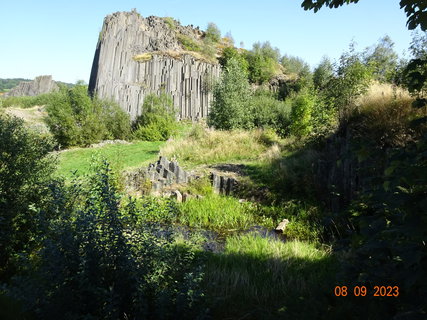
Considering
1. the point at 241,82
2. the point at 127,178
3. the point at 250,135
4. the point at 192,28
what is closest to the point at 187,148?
the point at 250,135

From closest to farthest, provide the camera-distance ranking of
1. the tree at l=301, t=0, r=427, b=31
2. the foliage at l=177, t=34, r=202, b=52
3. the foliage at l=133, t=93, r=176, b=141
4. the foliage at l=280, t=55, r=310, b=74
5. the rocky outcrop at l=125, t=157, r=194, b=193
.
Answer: the tree at l=301, t=0, r=427, b=31 < the rocky outcrop at l=125, t=157, r=194, b=193 < the foliage at l=133, t=93, r=176, b=141 < the foliage at l=177, t=34, r=202, b=52 < the foliage at l=280, t=55, r=310, b=74

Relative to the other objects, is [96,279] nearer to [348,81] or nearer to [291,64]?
[348,81]

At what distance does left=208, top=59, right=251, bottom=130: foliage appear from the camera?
59.2 ft

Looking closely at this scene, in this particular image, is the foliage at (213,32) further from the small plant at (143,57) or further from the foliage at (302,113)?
the foliage at (302,113)

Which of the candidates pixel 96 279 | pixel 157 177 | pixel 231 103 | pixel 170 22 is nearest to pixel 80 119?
pixel 231 103

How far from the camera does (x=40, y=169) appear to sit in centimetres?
560

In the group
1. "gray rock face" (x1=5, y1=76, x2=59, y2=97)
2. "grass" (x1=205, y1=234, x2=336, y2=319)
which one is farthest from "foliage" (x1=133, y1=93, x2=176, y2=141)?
"gray rock face" (x1=5, y1=76, x2=59, y2=97)

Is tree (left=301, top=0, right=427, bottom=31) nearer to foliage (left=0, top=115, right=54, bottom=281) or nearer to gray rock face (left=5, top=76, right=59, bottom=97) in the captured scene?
foliage (left=0, top=115, right=54, bottom=281)

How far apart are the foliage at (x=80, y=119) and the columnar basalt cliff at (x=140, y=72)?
13.4 ft

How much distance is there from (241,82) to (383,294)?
1764cm

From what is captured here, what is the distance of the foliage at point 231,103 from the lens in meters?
18.0

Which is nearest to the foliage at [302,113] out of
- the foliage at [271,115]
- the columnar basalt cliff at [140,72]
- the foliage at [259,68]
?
the foliage at [271,115]

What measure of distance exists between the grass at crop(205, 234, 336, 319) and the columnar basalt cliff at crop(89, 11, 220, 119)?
86.0 feet

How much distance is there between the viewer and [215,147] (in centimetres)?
1449
